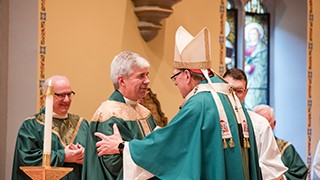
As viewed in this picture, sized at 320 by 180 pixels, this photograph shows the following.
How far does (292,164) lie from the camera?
7.21m

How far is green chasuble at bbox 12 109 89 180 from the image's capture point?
590cm

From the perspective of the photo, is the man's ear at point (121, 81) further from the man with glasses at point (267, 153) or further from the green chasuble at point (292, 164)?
the green chasuble at point (292, 164)

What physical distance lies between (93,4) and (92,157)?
2853mm

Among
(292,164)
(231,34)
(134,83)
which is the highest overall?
(231,34)

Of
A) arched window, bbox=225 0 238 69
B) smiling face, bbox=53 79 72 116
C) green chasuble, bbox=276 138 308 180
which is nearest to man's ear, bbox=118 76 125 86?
smiling face, bbox=53 79 72 116

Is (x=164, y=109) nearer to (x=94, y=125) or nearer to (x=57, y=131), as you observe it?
(x=57, y=131)

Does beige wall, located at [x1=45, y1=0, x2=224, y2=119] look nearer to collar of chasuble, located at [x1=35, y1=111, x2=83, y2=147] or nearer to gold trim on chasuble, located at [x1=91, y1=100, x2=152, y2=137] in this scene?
collar of chasuble, located at [x1=35, y1=111, x2=83, y2=147]

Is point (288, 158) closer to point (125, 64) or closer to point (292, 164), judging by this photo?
point (292, 164)

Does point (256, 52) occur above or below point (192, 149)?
above

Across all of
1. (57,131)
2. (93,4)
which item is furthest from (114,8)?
(57,131)

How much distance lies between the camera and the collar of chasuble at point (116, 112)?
16.7 ft

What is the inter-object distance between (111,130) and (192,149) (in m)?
0.79

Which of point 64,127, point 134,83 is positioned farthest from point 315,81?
point 134,83

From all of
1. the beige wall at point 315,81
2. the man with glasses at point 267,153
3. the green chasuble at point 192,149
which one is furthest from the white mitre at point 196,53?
the beige wall at point 315,81
